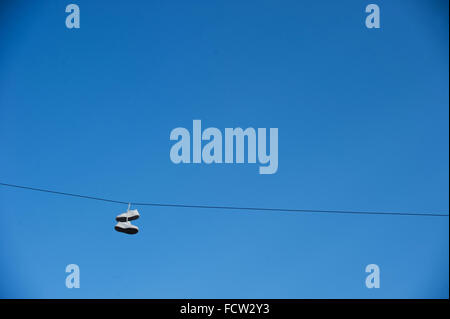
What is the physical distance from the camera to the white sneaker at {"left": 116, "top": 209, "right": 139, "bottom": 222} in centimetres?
228

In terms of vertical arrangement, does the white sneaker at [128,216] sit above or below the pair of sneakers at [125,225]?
above

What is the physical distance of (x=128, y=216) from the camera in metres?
2.30

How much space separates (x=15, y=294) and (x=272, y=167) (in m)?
1.45

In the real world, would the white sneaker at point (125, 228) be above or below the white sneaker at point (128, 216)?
below

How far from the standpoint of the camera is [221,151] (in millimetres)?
2535

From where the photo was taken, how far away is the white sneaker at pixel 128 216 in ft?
7.49

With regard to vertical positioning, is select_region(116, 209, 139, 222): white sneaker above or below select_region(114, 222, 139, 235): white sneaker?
above

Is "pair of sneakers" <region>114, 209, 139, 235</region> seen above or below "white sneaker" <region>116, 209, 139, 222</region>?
below
